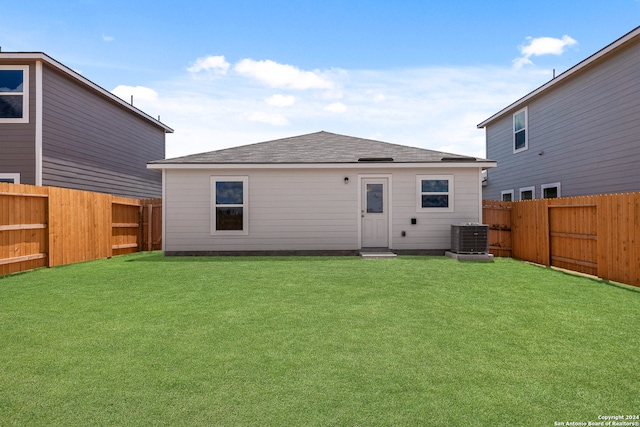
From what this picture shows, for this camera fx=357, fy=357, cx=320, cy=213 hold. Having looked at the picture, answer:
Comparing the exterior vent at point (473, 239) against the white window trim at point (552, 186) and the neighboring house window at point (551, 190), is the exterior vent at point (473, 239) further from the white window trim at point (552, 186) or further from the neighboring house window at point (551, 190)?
the neighboring house window at point (551, 190)

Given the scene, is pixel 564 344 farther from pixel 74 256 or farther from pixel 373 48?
pixel 373 48

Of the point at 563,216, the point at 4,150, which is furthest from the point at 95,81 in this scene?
Result: the point at 563,216

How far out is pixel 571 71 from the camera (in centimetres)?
1205

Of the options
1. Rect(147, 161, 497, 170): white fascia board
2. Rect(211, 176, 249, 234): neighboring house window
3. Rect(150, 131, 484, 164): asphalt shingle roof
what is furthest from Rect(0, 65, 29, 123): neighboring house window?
Rect(211, 176, 249, 234): neighboring house window

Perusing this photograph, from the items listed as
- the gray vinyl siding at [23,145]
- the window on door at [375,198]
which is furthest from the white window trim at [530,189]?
the gray vinyl siding at [23,145]

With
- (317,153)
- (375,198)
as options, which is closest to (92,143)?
(317,153)

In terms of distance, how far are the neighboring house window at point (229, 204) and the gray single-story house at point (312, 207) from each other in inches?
1.3

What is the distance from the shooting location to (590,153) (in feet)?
38.1

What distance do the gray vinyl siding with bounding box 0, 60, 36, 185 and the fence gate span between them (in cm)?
1517

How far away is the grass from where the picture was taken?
7.85 ft

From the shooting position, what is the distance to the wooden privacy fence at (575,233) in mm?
6812

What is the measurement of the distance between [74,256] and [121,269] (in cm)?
231

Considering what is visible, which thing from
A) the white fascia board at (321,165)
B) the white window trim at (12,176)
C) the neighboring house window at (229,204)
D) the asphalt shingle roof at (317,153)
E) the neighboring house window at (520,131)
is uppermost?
the neighboring house window at (520,131)

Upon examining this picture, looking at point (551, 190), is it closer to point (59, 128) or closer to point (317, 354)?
point (317, 354)
